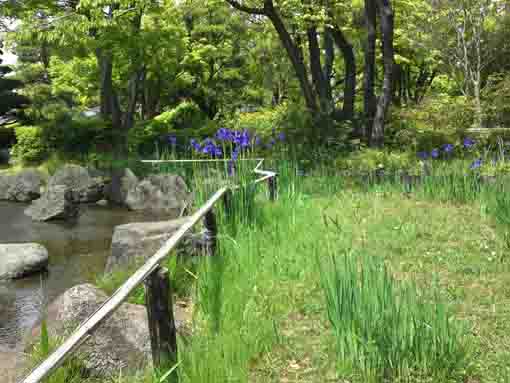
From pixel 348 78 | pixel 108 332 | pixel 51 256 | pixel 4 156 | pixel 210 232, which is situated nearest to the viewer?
pixel 108 332

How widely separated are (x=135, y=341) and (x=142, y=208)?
7.43 m

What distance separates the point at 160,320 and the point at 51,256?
195 inches

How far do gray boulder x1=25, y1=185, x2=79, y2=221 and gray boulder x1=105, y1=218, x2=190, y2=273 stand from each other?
15.6ft

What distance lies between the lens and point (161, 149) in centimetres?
1383

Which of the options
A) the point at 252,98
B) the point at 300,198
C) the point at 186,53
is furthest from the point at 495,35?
the point at 300,198

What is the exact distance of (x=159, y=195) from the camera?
33.0 ft

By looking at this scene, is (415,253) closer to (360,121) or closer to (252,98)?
(360,121)

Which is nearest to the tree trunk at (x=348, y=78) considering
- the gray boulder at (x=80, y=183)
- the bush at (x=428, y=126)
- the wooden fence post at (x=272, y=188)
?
the bush at (x=428, y=126)

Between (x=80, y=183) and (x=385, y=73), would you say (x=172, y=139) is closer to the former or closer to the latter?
(x=80, y=183)

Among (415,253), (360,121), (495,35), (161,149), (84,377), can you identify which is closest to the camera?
(84,377)

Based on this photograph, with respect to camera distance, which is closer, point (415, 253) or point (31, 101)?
point (415, 253)

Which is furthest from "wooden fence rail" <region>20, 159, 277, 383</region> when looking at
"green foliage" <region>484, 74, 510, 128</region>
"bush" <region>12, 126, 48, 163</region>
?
"bush" <region>12, 126, 48, 163</region>

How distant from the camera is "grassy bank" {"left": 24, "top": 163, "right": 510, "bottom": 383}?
2.20 metres

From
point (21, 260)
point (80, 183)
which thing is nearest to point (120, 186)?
point (80, 183)
